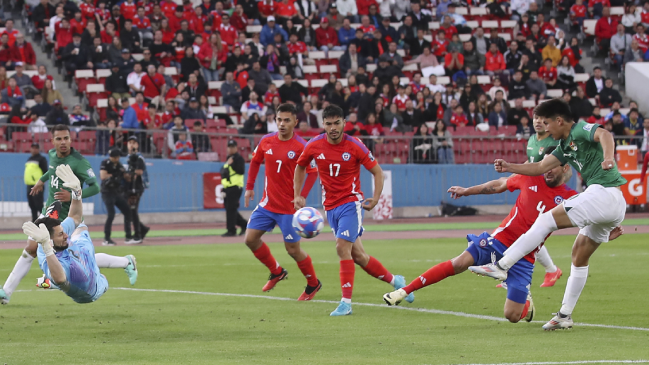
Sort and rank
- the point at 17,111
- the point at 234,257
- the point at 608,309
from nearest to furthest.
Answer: the point at 608,309 < the point at 234,257 < the point at 17,111

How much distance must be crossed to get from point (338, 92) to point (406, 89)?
7.26 ft

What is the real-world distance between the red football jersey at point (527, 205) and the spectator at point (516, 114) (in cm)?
1797

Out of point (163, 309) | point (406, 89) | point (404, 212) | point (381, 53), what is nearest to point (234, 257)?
point (163, 309)

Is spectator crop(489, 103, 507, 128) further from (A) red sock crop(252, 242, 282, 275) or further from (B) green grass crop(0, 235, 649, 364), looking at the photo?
(A) red sock crop(252, 242, 282, 275)

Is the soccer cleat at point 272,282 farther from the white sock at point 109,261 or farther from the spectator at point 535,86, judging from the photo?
the spectator at point 535,86

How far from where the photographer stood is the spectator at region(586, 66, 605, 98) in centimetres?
3081

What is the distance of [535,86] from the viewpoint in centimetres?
2978

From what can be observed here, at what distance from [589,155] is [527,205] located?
4.36 ft

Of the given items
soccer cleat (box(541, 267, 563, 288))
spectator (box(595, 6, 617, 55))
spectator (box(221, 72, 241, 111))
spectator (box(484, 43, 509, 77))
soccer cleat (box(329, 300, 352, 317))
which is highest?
spectator (box(595, 6, 617, 55))

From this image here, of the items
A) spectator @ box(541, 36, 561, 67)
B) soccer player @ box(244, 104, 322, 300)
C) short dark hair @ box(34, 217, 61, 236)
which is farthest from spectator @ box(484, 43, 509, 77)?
short dark hair @ box(34, 217, 61, 236)

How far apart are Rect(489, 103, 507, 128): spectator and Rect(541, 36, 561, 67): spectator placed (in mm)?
4634

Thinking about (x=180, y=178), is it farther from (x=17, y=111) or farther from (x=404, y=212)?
(x=404, y=212)

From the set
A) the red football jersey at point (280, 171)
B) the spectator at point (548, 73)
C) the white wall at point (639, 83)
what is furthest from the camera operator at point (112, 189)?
the white wall at point (639, 83)

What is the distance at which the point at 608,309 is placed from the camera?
32.7 ft
